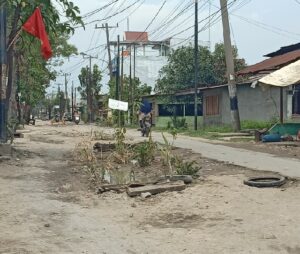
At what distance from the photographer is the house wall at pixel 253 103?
2708cm

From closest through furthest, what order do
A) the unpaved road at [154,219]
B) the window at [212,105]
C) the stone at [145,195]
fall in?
the unpaved road at [154,219] → the stone at [145,195] → the window at [212,105]

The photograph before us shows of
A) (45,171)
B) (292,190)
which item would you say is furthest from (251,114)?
(292,190)

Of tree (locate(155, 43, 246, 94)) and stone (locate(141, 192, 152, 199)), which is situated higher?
tree (locate(155, 43, 246, 94))

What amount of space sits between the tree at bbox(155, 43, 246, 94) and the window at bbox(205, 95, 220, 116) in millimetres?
4246

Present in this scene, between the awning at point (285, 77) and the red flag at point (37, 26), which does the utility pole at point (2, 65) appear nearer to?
the red flag at point (37, 26)

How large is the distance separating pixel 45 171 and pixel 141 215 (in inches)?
223

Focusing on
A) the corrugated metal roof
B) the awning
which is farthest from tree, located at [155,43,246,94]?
the awning

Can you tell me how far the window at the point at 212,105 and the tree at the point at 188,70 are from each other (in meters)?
4.25

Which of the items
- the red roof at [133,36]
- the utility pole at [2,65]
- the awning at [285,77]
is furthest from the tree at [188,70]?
the red roof at [133,36]

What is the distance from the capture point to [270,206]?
7652 mm

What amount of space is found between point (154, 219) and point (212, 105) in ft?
96.9

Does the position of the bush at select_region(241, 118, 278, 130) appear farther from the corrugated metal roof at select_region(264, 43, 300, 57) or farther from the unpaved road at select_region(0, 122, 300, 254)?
the unpaved road at select_region(0, 122, 300, 254)

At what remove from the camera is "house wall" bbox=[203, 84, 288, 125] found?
2708cm

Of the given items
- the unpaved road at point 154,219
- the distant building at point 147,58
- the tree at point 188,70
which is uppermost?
the distant building at point 147,58
